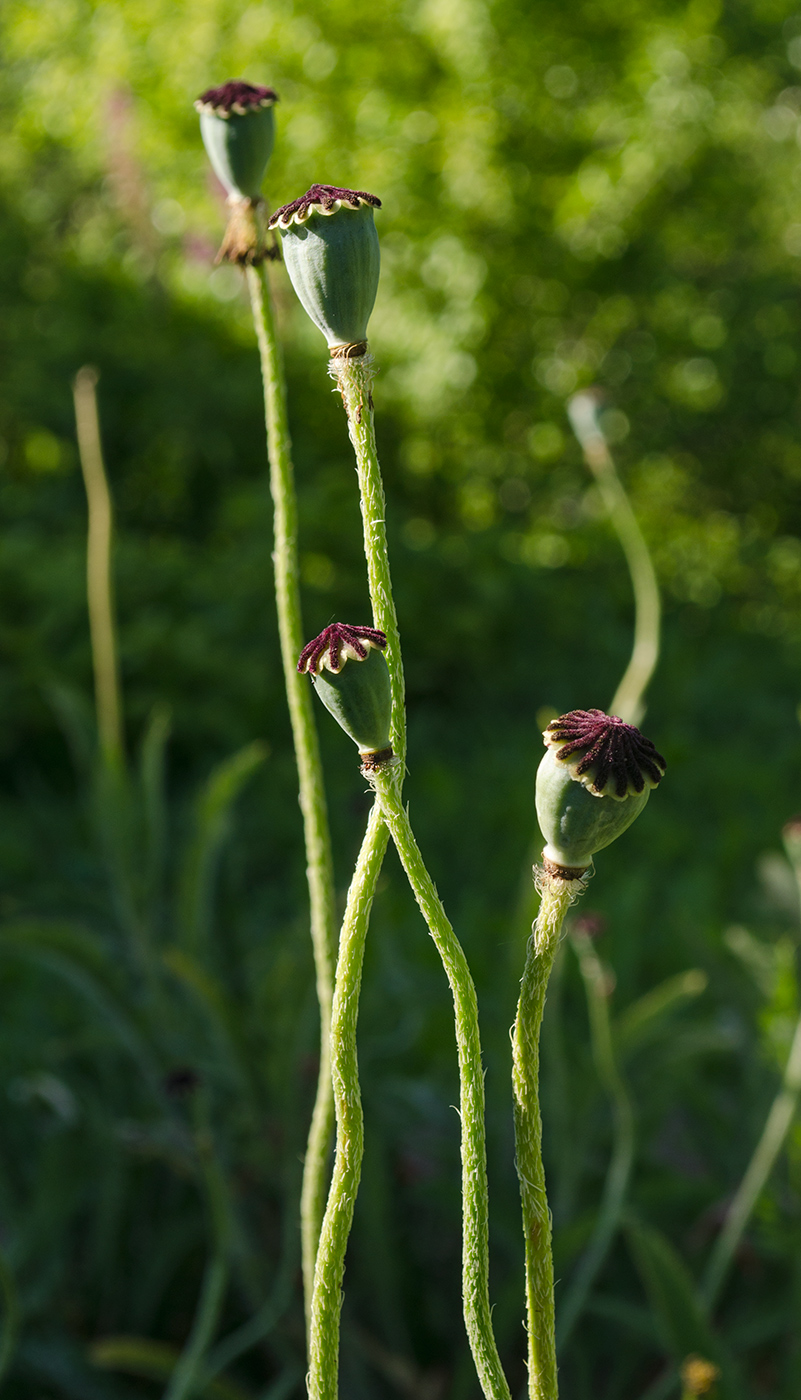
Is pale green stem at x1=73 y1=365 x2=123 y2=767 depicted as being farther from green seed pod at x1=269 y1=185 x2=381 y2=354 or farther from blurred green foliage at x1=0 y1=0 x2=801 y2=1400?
green seed pod at x1=269 y1=185 x2=381 y2=354

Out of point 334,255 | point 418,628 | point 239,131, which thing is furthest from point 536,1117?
point 418,628

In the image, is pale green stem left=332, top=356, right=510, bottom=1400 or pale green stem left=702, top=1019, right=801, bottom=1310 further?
pale green stem left=702, top=1019, right=801, bottom=1310

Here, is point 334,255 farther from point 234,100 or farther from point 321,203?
point 234,100

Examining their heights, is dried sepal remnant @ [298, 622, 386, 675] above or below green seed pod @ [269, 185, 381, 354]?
below

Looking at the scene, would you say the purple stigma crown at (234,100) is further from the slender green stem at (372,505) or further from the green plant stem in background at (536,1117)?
the green plant stem in background at (536,1117)

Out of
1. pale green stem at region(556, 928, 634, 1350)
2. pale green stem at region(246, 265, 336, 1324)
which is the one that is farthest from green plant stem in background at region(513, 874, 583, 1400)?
pale green stem at region(556, 928, 634, 1350)

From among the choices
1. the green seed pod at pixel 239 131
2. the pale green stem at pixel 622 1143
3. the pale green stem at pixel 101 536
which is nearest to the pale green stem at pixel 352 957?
the green seed pod at pixel 239 131
